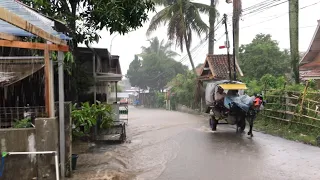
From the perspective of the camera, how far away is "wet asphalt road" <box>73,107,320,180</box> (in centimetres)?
753

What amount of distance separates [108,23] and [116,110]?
5.44 metres

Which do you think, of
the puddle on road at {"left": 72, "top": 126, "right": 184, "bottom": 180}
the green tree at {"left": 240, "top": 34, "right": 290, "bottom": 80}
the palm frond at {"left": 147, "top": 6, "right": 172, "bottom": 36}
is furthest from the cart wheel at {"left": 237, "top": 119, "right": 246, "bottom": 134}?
the palm frond at {"left": 147, "top": 6, "right": 172, "bottom": 36}

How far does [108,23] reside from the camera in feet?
32.4

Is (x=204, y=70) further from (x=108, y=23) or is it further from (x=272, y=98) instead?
(x=108, y=23)

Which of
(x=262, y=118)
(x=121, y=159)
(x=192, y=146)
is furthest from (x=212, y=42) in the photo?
(x=121, y=159)

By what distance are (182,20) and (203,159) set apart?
62.3 ft

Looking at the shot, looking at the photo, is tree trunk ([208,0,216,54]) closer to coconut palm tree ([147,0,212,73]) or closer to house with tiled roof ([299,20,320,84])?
coconut palm tree ([147,0,212,73])

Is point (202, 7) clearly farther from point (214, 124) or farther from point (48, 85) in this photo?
point (48, 85)

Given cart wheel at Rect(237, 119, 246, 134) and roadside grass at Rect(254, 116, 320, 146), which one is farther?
cart wheel at Rect(237, 119, 246, 134)

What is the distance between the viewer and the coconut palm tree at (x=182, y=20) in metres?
27.0

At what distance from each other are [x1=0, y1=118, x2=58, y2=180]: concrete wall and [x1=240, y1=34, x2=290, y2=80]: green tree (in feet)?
66.8

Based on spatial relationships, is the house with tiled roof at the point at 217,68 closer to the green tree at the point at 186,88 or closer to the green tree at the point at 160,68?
the green tree at the point at 186,88

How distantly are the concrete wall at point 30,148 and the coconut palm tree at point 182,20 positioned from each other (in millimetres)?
21387

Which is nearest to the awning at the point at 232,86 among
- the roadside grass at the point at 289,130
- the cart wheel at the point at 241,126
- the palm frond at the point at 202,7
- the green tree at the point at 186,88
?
the cart wheel at the point at 241,126
